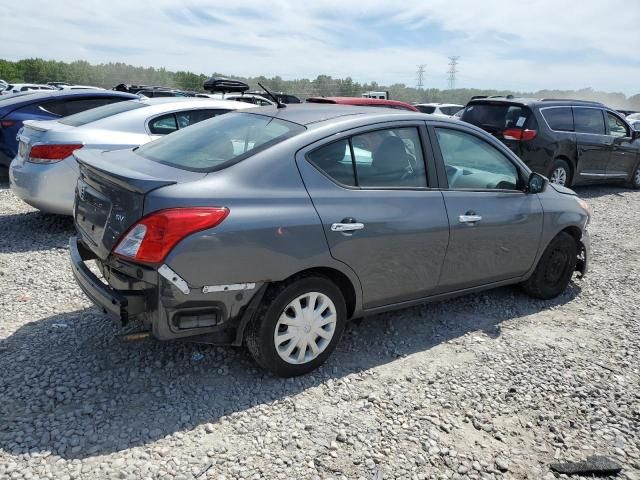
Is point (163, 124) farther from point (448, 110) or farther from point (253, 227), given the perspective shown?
point (448, 110)

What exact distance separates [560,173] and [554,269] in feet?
18.6

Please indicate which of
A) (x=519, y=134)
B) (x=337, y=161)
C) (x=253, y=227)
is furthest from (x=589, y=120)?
(x=253, y=227)

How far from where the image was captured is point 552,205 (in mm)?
4453

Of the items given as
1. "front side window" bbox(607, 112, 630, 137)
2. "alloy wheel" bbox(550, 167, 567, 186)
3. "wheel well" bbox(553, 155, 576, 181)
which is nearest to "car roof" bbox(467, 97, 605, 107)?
"front side window" bbox(607, 112, 630, 137)

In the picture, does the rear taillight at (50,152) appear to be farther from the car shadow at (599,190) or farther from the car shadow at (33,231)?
the car shadow at (599,190)

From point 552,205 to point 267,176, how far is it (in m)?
2.69

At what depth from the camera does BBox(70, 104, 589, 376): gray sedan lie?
9.07 ft

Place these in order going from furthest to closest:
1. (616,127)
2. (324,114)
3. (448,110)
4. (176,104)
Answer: (448,110)
(616,127)
(176,104)
(324,114)

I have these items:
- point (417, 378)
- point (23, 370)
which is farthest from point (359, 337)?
point (23, 370)

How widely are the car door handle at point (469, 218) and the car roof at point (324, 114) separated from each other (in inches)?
28.3

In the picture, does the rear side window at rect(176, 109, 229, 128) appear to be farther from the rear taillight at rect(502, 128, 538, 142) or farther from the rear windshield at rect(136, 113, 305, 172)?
the rear taillight at rect(502, 128, 538, 142)

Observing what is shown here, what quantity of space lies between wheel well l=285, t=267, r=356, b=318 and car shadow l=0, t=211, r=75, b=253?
3470 millimetres

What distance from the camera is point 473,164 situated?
4.01m

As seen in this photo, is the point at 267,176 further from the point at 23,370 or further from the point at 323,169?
the point at 23,370
